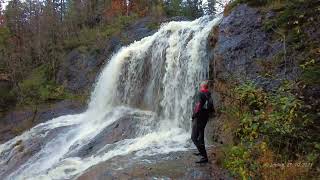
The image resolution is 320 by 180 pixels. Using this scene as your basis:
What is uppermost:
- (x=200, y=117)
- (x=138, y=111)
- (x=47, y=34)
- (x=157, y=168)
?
(x=47, y=34)

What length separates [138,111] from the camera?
16.9 meters

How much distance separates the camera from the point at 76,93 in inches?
1020

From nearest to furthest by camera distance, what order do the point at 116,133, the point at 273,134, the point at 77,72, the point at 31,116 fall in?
the point at 273,134 < the point at 116,133 < the point at 31,116 < the point at 77,72

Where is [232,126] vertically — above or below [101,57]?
below

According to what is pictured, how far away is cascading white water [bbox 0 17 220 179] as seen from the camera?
1248cm

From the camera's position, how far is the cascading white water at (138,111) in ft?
41.0

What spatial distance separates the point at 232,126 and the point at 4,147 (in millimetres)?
11966

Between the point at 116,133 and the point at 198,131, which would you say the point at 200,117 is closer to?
the point at 198,131

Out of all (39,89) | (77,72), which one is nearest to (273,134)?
(77,72)

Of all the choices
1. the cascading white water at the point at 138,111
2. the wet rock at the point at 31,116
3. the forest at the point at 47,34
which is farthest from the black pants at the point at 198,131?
the forest at the point at 47,34

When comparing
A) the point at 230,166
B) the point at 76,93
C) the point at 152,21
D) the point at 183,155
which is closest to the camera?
the point at 230,166

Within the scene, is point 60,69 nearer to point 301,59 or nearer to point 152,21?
point 152,21

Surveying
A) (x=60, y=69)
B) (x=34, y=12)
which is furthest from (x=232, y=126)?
(x=34, y=12)

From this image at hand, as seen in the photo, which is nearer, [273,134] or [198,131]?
[273,134]
